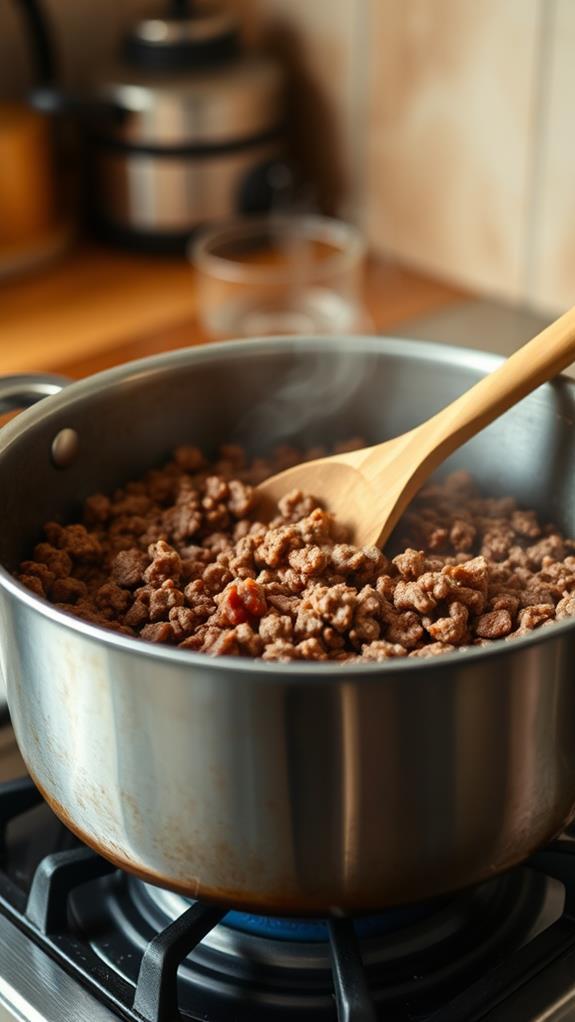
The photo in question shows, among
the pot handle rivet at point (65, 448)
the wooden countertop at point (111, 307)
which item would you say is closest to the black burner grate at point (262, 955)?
the pot handle rivet at point (65, 448)

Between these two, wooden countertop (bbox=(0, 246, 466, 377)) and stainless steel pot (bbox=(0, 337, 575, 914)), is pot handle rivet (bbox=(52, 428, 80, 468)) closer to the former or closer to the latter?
stainless steel pot (bbox=(0, 337, 575, 914))

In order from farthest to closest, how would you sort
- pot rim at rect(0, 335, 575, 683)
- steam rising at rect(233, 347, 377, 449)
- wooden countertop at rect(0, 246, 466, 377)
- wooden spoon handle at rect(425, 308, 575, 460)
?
wooden countertop at rect(0, 246, 466, 377) → steam rising at rect(233, 347, 377, 449) → wooden spoon handle at rect(425, 308, 575, 460) → pot rim at rect(0, 335, 575, 683)

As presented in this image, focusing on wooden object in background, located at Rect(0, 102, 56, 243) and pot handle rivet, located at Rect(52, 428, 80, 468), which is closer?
pot handle rivet, located at Rect(52, 428, 80, 468)

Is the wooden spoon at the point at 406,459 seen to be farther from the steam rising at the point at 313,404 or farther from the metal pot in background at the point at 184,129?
the metal pot in background at the point at 184,129

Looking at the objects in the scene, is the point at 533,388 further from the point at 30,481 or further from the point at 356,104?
the point at 356,104

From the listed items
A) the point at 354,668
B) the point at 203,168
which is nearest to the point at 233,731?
the point at 354,668

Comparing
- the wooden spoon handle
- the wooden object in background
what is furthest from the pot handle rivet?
the wooden object in background

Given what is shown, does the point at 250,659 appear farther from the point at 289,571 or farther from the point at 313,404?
the point at 313,404
